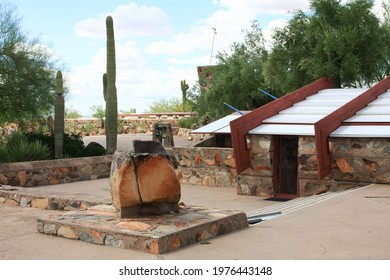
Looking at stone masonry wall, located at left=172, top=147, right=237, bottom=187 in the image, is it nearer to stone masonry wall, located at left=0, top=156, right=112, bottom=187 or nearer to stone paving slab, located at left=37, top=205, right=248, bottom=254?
stone masonry wall, located at left=0, top=156, right=112, bottom=187

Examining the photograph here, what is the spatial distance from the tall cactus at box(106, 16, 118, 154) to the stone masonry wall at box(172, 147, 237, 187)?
15.2ft

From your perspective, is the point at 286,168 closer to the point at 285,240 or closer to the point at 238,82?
the point at 285,240

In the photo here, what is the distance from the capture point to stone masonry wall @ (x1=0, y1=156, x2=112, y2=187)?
48.9 feet

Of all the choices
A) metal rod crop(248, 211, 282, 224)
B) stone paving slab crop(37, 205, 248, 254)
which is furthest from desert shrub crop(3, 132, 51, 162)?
metal rod crop(248, 211, 282, 224)

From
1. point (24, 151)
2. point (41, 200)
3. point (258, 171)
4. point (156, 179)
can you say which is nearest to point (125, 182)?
point (156, 179)

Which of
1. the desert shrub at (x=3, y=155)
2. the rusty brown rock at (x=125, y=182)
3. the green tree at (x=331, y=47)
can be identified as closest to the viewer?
the rusty brown rock at (x=125, y=182)

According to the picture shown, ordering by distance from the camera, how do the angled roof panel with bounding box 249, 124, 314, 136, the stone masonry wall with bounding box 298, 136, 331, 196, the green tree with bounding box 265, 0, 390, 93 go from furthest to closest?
the green tree with bounding box 265, 0, 390, 93 → the angled roof panel with bounding box 249, 124, 314, 136 → the stone masonry wall with bounding box 298, 136, 331, 196

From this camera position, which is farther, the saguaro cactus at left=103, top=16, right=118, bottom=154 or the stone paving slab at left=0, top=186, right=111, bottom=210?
the saguaro cactus at left=103, top=16, right=118, bottom=154

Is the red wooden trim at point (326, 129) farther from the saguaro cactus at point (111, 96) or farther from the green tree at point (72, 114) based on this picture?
the green tree at point (72, 114)

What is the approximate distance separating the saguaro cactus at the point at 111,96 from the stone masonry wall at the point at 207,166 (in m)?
4.63

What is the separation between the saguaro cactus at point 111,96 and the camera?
65.0ft

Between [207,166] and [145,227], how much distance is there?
8.10m

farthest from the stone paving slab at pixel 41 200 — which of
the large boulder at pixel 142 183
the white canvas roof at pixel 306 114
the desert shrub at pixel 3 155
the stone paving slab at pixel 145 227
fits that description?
the desert shrub at pixel 3 155
